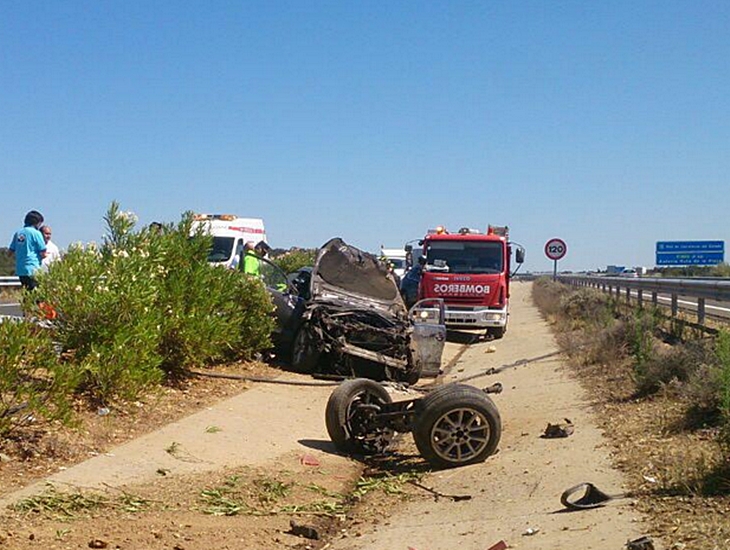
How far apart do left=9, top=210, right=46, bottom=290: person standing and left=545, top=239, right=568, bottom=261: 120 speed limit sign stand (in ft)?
89.0

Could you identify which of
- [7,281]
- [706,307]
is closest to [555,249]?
[706,307]

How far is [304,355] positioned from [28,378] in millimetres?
6415

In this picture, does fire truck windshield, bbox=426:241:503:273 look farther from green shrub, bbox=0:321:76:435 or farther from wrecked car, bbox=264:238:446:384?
green shrub, bbox=0:321:76:435

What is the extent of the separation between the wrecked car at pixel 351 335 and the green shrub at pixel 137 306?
1.33m

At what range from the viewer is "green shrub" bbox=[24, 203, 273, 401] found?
9.34 m

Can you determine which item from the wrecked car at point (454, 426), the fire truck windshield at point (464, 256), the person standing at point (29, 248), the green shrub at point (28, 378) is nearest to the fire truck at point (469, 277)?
the fire truck windshield at point (464, 256)

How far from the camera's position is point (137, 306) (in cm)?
977

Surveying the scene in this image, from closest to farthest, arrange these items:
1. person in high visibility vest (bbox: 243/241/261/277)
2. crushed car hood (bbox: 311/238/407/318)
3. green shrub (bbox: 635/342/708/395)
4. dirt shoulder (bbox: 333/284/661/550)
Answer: dirt shoulder (bbox: 333/284/661/550) → green shrub (bbox: 635/342/708/395) → crushed car hood (bbox: 311/238/407/318) → person in high visibility vest (bbox: 243/241/261/277)

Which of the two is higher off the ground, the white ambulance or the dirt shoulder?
the white ambulance

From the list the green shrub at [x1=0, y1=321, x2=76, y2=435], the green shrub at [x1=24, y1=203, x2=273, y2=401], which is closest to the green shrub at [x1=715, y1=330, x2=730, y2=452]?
the green shrub at [x1=0, y1=321, x2=76, y2=435]

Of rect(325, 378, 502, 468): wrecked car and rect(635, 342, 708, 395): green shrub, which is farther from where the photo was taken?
rect(635, 342, 708, 395): green shrub

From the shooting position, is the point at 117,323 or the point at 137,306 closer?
the point at 117,323

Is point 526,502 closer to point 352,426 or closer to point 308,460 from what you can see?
point 308,460

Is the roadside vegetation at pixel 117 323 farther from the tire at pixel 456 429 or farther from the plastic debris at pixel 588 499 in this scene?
the plastic debris at pixel 588 499
